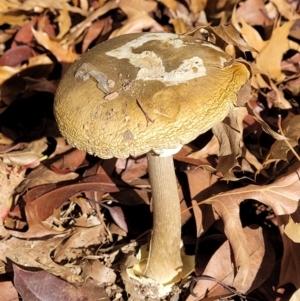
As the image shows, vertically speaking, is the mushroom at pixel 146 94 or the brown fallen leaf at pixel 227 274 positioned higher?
the mushroom at pixel 146 94

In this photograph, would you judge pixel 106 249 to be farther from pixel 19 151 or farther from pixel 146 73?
pixel 146 73

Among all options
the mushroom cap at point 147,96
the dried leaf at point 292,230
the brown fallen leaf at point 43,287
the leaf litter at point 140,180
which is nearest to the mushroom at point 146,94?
the mushroom cap at point 147,96

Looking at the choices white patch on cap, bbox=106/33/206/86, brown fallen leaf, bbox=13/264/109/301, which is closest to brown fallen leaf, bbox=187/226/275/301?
brown fallen leaf, bbox=13/264/109/301

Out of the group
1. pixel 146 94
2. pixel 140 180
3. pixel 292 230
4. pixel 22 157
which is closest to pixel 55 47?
pixel 22 157

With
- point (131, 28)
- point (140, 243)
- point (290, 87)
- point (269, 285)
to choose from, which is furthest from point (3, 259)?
point (290, 87)

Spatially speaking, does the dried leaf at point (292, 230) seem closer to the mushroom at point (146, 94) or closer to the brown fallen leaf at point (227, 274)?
the brown fallen leaf at point (227, 274)

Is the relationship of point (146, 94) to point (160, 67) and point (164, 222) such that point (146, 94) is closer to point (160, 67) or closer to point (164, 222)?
point (160, 67)
